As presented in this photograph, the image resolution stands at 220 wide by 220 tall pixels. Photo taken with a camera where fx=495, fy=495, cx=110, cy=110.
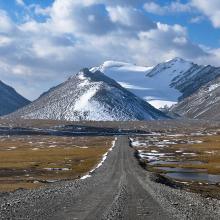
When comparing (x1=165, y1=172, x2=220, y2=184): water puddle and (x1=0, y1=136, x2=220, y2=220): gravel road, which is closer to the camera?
(x1=0, y1=136, x2=220, y2=220): gravel road

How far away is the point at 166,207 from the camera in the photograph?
133 feet

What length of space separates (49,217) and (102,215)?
3784 millimetres

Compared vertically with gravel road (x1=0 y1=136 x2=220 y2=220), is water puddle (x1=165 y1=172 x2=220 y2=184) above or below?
below

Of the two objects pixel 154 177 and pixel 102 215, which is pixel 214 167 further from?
pixel 102 215

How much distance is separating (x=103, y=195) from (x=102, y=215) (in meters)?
14.4

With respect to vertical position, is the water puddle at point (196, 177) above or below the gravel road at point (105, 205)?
below

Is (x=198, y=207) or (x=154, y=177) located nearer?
(x=198, y=207)

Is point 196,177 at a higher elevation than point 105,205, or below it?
below

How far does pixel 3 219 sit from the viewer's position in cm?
3294

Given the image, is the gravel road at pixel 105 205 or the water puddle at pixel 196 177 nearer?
the gravel road at pixel 105 205

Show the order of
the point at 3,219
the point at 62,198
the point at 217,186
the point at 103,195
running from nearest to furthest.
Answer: the point at 3,219, the point at 62,198, the point at 103,195, the point at 217,186

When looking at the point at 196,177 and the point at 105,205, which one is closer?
the point at 105,205

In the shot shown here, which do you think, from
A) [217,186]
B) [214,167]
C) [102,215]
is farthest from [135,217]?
[214,167]

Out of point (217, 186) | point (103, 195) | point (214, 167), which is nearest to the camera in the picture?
point (103, 195)
